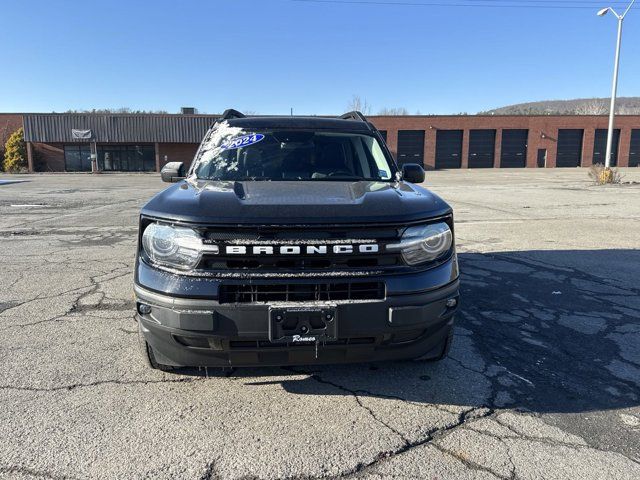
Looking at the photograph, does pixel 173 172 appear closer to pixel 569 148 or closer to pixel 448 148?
pixel 448 148

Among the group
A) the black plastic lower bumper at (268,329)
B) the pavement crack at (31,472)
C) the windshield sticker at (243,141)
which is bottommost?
the pavement crack at (31,472)

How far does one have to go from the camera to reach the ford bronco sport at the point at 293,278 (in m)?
2.62

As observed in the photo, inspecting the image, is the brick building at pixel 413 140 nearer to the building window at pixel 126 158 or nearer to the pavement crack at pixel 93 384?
the building window at pixel 126 158

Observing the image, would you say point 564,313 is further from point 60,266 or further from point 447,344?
point 60,266

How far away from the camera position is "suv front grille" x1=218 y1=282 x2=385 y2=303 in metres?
2.63

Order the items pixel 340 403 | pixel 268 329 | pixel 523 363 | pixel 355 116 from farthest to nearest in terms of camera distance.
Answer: pixel 355 116 → pixel 523 363 → pixel 340 403 → pixel 268 329

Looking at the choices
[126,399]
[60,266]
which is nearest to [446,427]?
[126,399]

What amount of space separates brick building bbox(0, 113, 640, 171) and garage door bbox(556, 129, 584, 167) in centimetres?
11

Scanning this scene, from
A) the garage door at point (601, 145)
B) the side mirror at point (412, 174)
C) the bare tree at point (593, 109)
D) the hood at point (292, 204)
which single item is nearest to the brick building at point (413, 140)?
the garage door at point (601, 145)

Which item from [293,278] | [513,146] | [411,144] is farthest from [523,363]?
[513,146]

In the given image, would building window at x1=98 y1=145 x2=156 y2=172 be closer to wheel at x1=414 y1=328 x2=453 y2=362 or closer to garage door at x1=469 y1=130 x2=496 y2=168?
garage door at x1=469 y1=130 x2=496 y2=168

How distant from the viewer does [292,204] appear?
281 cm

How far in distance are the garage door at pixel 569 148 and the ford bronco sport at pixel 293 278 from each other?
59.8 m

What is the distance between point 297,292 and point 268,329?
0.86 ft
